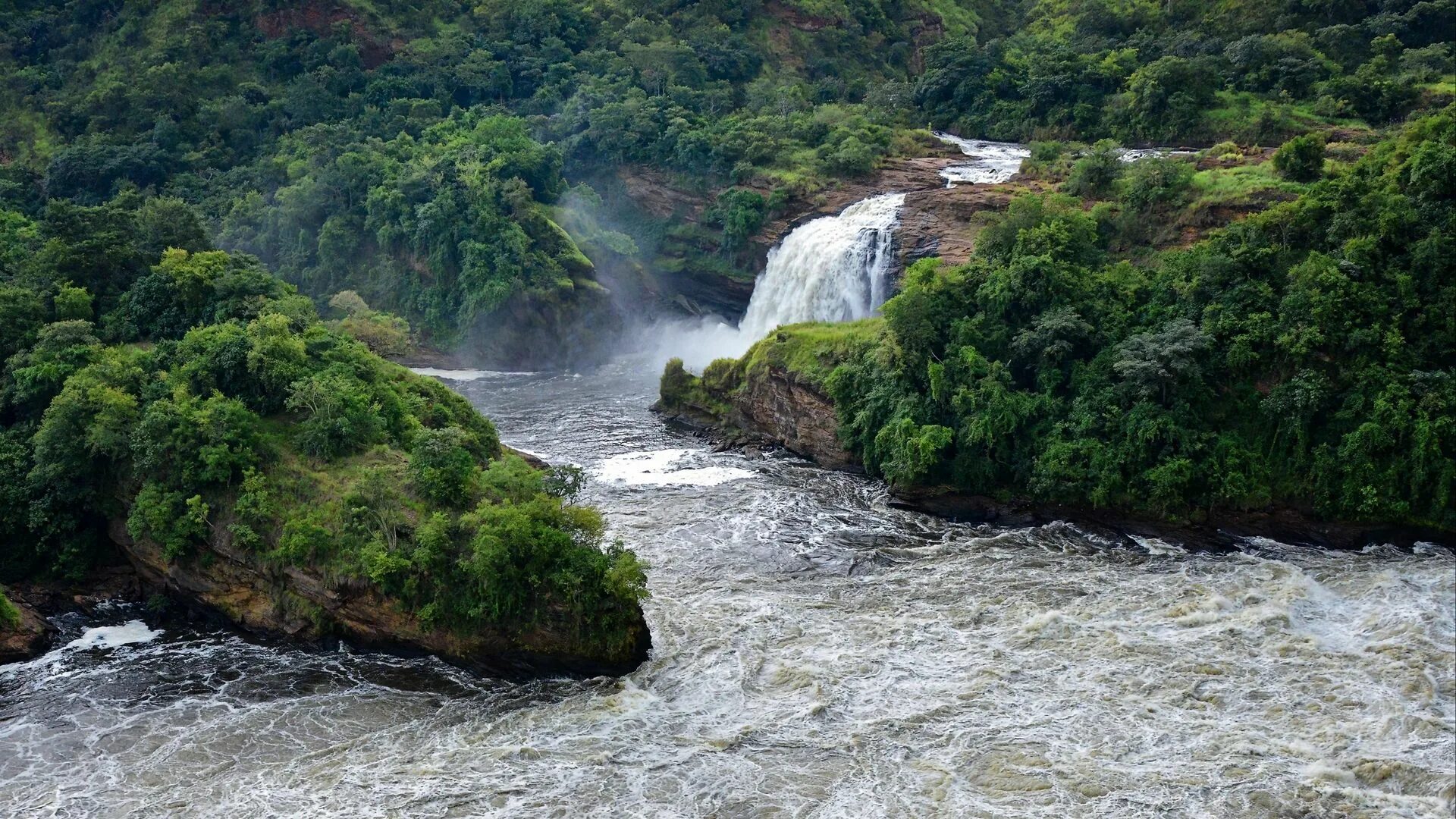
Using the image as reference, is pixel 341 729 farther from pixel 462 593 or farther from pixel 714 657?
pixel 714 657

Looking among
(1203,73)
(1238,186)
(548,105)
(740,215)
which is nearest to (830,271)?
(740,215)

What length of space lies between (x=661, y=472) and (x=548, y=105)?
37.4 metres

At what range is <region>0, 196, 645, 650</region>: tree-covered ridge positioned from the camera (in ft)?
76.6

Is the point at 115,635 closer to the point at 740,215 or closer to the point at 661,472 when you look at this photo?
the point at 661,472

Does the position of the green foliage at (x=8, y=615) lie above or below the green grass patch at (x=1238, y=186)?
below

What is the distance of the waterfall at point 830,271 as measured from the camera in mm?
44344

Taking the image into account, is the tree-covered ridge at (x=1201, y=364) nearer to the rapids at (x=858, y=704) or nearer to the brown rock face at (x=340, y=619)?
the rapids at (x=858, y=704)

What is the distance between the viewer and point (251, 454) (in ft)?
88.7

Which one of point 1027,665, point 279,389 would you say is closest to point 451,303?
point 279,389

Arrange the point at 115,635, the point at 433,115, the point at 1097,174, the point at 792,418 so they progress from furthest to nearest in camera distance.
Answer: the point at 433,115 < the point at 1097,174 < the point at 792,418 < the point at 115,635

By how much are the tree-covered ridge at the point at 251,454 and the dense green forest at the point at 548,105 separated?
21.1 meters

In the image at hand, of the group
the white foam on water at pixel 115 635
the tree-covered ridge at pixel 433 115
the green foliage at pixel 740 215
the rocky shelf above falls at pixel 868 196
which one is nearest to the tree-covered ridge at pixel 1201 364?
the rocky shelf above falls at pixel 868 196

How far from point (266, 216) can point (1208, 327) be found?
49027mm

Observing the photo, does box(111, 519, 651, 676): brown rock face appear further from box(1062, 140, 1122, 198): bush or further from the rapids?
box(1062, 140, 1122, 198): bush
